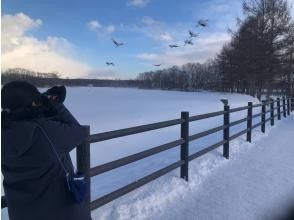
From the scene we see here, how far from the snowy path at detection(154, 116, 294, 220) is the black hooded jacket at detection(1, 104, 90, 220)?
2385 millimetres

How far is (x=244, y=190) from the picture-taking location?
20.8 feet

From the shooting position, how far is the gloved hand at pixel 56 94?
2.89 meters

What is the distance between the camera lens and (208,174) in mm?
7266

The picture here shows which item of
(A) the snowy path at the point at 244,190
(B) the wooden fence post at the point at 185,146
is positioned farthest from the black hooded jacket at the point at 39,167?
(B) the wooden fence post at the point at 185,146

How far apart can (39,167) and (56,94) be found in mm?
487

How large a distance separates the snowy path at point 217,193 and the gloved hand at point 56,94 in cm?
207

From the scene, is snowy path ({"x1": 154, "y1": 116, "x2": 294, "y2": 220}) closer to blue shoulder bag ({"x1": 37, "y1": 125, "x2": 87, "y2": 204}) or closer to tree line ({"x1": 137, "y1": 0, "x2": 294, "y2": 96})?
blue shoulder bag ({"x1": 37, "y1": 125, "x2": 87, "y2": 204})

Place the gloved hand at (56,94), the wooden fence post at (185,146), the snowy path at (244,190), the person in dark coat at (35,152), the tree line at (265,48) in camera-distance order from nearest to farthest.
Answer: the person in dark coat at (35,152)
the gloved hand at (56,94)
the snowy path at (244,190)
the wooden fence post at (185,146)
the tree line at (265,48)

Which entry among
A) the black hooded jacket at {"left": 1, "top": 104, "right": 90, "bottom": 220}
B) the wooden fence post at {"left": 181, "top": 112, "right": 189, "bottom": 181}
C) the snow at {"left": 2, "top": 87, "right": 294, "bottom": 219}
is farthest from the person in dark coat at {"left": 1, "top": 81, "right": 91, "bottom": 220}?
the wooden fence post at {"left": 181, "top": 112, "right": 189, "bottom": 181}

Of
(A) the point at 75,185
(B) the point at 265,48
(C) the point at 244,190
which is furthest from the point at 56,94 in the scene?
(B) the point at 265,48

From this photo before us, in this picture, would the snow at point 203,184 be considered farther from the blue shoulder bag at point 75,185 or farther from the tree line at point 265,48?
the tree line at point 265,48

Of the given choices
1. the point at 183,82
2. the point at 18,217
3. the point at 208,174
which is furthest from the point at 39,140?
the point at 183,82

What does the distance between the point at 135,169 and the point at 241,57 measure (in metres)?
34.0

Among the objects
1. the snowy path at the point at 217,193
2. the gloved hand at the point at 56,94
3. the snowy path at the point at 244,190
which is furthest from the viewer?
the snowy path at the point at 244,190
